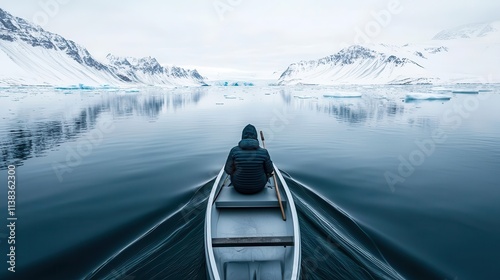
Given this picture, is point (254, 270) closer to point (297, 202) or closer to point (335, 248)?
point (335, 248)

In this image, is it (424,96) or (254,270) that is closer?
(254,270)

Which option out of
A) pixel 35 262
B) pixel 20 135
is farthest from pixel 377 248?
pixel 20 135

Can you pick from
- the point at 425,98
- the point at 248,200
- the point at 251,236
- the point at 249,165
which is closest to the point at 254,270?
the point at 251,236

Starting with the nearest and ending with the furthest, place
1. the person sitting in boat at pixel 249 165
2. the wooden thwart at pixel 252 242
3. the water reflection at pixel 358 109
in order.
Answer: the wooden thwart at pixel 252 242 < the person sitting in boat at pixel 249 165 < the water reflection at pixel 358 109

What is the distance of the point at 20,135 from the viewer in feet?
56.1

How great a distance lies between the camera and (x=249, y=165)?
6.15m

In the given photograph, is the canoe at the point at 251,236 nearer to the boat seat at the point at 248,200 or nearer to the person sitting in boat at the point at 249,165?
the boat seat at the point at 248,200

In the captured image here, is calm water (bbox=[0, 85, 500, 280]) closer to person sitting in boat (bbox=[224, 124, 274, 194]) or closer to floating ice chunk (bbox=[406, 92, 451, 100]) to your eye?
person sitting in boat (bbox=[224, 124, 274, 194])

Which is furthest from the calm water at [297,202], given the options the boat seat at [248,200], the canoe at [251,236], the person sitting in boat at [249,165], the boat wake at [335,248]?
the person sitting in boat at [249,165]

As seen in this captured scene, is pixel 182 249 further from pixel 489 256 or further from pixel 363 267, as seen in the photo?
pixel 489 256

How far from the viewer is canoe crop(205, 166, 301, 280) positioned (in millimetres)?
4562

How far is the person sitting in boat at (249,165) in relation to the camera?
6.07 metres

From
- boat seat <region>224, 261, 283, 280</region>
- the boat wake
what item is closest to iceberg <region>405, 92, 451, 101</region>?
the boat wake

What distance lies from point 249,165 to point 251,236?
162cm
